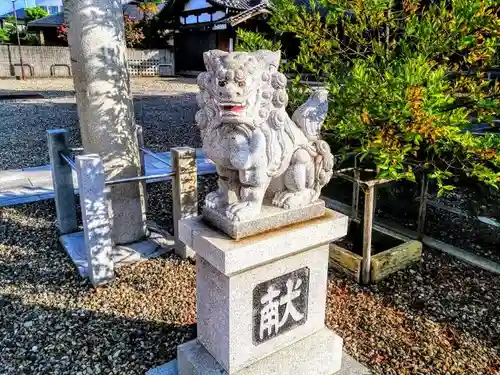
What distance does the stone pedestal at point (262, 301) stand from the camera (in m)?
2.21

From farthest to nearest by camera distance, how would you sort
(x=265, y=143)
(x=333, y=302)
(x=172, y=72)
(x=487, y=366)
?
(x=172, y=72), (x=333, y=302), (x=487, y=366), (x=265, y=143)

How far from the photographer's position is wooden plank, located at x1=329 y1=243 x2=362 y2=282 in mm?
3865

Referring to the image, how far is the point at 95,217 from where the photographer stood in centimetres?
362

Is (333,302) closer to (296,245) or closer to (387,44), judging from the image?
(296,245)

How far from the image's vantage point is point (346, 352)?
3012 mm

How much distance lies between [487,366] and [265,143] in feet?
7.46

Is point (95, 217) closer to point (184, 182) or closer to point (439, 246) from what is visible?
point (184, 182)

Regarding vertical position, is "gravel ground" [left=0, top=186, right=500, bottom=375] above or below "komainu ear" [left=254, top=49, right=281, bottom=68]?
below

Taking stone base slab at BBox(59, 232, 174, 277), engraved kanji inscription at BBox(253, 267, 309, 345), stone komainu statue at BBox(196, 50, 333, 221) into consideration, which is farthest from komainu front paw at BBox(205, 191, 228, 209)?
stone base slab at BBox(59, 232, 174, 277)

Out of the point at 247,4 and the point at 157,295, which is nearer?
the point at 157,295

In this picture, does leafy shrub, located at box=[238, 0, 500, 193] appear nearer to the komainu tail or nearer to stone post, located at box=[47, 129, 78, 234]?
the komainu tail

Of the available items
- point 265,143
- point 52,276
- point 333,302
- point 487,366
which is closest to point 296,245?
point 265,143

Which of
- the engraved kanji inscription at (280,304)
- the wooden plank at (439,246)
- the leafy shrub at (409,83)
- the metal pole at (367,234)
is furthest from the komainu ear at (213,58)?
the wooden plank at (439,246)

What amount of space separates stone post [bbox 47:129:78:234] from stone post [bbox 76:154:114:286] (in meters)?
1.10
